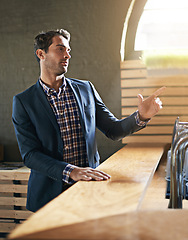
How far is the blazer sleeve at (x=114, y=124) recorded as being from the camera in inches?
97.3

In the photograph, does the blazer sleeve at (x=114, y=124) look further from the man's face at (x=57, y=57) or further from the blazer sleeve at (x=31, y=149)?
the blazer sleeve at (x=31, y=149)

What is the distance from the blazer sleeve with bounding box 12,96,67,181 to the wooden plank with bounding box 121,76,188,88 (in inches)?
93.4

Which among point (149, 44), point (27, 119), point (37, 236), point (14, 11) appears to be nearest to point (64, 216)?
point (37, 236)

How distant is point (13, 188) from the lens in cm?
424

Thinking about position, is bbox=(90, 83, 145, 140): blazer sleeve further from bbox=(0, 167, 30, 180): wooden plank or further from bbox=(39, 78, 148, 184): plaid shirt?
bbox=(0, 167, 30, 180): wooden plank

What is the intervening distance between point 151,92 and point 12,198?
2291mm

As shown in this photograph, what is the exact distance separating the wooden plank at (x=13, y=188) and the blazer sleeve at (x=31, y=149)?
1928 millimetres

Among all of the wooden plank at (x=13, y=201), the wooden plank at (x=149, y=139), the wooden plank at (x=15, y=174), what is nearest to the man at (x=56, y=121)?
the wooden plank at (x=15, y=174)

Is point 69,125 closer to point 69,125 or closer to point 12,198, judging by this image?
point 69,125

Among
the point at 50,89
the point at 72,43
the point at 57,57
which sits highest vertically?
the point at 72,43

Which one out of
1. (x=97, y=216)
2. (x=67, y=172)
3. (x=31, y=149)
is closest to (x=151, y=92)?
(x=31, y=149)

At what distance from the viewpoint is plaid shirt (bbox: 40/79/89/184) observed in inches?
98.0

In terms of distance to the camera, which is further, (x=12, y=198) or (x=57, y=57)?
(x=12, y=198)

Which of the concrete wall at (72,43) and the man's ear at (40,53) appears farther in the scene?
the concrete wall at (72,43)
